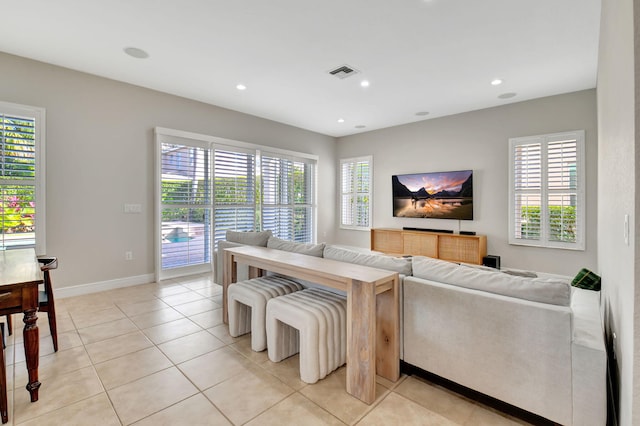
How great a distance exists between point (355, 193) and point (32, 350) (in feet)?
20.2

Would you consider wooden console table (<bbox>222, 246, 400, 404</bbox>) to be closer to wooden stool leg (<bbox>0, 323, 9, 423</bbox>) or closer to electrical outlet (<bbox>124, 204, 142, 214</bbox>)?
wooden stool leg (<bbox>0, 323, 9, 423</bbox>)

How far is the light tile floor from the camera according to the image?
1.69m

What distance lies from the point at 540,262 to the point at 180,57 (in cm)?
586

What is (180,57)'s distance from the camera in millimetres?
3406

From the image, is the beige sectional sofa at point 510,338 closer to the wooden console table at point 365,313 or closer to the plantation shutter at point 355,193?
the wooden console table at point 365,313

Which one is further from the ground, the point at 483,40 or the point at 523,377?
the point at 483,40

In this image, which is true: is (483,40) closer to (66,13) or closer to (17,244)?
(66,13)

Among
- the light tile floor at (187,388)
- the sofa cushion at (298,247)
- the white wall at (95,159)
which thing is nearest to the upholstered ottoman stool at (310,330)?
the light tile floor at (187,388)

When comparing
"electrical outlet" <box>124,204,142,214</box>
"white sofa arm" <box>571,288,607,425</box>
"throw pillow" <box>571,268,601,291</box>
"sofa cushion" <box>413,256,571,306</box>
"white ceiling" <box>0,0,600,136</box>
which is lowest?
"white sofa arm" <box>571,288,607,425</box>

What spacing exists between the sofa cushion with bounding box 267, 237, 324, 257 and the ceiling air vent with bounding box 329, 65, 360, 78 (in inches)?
88.9

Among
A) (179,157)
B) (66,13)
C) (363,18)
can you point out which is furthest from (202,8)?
(179,157)

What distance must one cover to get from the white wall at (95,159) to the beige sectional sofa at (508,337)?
154 inches

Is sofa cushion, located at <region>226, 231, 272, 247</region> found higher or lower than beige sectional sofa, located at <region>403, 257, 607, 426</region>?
higher

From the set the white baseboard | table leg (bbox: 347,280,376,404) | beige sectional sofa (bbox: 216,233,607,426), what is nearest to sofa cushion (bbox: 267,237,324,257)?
beige sectional sofa (bbox: 216,233,607,426)
